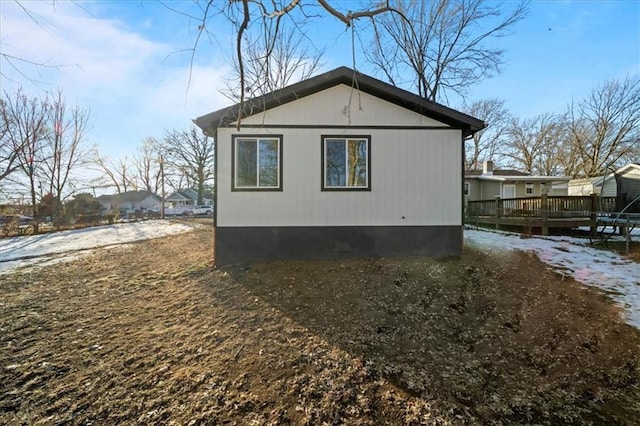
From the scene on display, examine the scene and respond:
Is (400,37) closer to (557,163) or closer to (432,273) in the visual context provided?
(432,273)

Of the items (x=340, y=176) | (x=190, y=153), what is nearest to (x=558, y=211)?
(x=340, y=176)

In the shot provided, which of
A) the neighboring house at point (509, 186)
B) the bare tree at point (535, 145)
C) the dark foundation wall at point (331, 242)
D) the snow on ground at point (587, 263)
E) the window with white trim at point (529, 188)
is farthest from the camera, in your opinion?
the bare tree at point (535, 145)

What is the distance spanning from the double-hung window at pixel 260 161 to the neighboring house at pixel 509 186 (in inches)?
657

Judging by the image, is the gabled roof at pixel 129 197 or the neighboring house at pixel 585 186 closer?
the neighboring house at pixel 585 186

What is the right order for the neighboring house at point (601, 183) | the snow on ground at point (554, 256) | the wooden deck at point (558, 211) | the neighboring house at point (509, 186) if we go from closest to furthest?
1. the snow on ground at point (554, 256)
2. the wooden deck at point (558, 211)
3. the neighboring house at point (601, 183)
4. the neighboring house at point (509, 186)

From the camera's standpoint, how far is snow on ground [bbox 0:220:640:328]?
526 centimetres

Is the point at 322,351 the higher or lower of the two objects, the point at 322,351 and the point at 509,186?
the lower

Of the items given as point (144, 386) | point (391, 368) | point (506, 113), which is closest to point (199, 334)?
point (144, 386)

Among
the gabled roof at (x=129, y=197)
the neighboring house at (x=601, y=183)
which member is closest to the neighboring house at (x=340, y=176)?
the neighboring house at (x=601, y=183)

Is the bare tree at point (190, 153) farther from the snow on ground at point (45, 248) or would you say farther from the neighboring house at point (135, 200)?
the snow on ground at point (45, 248)

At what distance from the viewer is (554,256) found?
7379 mm

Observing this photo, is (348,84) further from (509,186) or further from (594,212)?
(509,186)

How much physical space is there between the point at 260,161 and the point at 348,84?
2.75 meters

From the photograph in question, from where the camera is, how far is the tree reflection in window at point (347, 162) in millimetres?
7238
